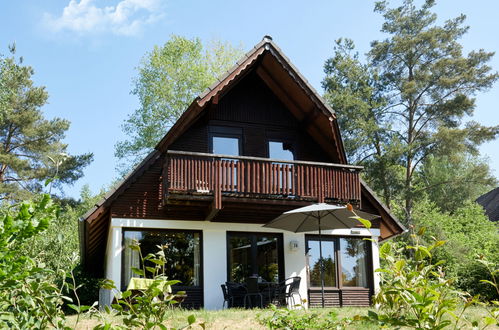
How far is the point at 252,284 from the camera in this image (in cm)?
1302

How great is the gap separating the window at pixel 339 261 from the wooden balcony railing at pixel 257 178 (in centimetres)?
143

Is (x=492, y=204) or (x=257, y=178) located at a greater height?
(x=492, y=204)

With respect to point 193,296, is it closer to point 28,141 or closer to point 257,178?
point 257,178

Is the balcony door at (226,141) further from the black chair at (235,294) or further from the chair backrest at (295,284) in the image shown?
the chair backrest at (295,284)

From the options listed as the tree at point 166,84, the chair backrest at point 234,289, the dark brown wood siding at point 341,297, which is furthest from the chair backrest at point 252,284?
the tree at point 166,84

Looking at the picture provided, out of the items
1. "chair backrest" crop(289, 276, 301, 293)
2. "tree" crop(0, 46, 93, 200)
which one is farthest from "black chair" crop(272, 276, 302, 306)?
"tree" crop(0, 46, 93, 200)

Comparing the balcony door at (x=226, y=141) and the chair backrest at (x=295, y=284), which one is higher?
the balcony door at (x=226, y=141)

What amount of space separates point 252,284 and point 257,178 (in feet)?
8.02

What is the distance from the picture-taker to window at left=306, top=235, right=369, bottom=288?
15256 mm

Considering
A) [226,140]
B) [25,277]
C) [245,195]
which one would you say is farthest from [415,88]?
[25,277]

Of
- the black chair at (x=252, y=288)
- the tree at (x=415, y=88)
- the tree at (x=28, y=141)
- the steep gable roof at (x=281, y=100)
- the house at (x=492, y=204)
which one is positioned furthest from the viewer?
the house at (x=492, y=204)

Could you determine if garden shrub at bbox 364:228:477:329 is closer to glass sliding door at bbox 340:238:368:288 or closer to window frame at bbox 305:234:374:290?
window frame at bbox 305:234:374:290

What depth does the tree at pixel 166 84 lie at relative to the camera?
111 feet

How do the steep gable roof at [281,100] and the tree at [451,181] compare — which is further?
the tree at [451,181]
